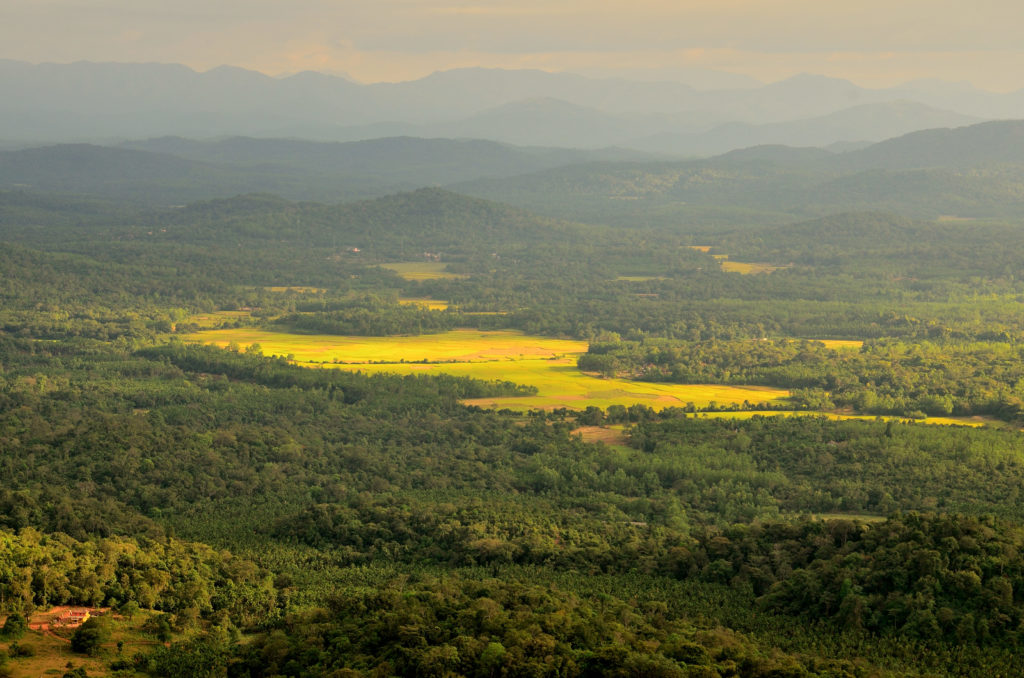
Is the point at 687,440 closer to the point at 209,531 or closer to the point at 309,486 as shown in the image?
the point at 309,486

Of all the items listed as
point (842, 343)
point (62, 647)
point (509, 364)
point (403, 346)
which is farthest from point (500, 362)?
point (62, 647)

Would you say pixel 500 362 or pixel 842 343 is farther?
pixel 842 343

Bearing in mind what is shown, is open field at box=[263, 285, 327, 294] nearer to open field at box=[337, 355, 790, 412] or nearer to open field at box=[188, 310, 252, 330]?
open field at box=[188, 310, 252, 330]

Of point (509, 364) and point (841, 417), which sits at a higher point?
point (509, 364)

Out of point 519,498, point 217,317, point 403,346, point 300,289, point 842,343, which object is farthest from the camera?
point 300,289

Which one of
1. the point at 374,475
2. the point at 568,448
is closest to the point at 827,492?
the point at 568,448

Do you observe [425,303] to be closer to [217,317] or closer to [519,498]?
[217,317]
